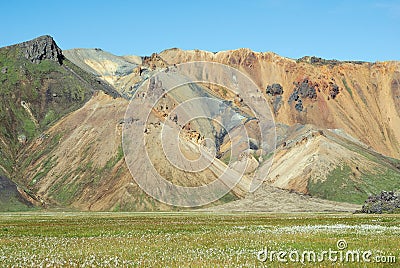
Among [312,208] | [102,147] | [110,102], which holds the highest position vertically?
[110,102]

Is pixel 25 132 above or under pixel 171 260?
above

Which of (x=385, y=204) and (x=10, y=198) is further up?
(x=10, y=198)

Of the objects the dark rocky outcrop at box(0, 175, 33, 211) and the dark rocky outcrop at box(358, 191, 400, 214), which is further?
the dark rocky outcrop at box(0, 175, 33, 211)

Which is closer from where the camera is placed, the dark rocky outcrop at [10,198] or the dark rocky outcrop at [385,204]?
the dark rocky outcrop at [385,204]

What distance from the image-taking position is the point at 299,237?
39.6 metres

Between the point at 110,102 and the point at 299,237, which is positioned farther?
the point at 110,102

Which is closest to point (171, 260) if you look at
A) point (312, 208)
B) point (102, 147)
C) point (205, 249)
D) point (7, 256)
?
point (205, 249)

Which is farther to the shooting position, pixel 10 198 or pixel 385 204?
pixel 10 198

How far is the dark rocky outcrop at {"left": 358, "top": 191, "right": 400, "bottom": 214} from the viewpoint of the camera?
10656cm

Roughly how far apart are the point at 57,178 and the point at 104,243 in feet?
437

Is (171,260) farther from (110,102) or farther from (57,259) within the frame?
(110,102)

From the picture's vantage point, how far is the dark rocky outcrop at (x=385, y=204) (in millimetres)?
106562

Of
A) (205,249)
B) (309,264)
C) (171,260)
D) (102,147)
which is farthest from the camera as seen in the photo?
(102,147)

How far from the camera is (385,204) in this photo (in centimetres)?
11012
